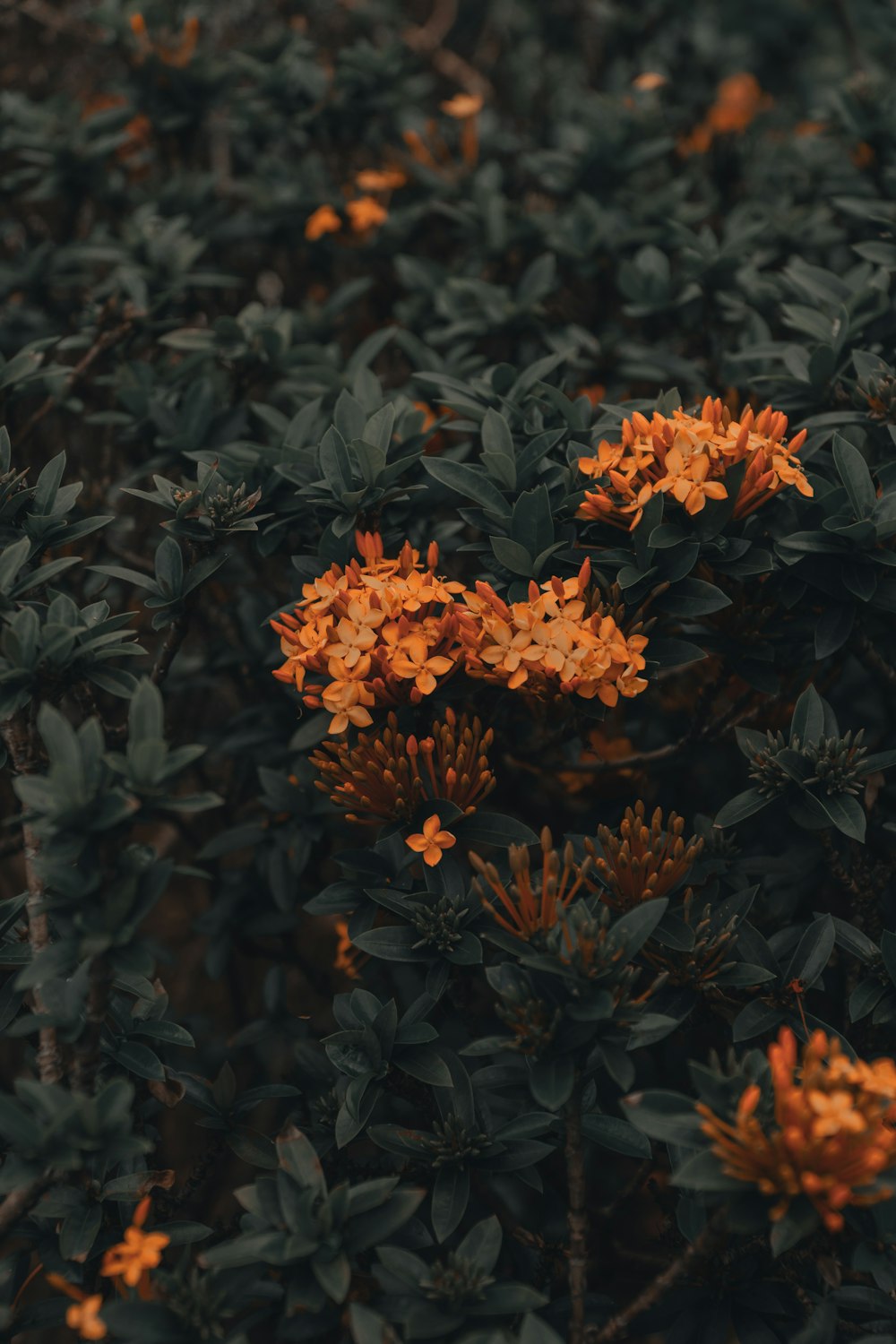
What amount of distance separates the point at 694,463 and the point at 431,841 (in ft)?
2.30

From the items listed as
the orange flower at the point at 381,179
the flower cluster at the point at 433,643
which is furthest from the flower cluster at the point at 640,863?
the orange flower at the point at 381,179

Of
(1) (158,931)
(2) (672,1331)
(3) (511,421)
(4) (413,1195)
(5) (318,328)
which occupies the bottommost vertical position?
(1) (158,931)

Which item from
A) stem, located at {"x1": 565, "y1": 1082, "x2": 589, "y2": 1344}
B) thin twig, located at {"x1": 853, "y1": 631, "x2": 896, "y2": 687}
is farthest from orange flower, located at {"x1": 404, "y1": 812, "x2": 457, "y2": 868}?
thin twig, located at {"x1": 853, "y1": 631, "x2": 896, "y2": 687}

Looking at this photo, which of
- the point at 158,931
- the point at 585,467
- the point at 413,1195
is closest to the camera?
the point at 413,1195

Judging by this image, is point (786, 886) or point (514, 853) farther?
point (786, 886)

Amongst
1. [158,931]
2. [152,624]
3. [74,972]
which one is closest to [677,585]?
[152,624]

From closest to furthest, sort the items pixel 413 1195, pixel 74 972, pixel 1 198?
pixel 413 1195 → pixel 74 972 → pixel 1 198

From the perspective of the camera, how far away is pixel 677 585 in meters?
1.77

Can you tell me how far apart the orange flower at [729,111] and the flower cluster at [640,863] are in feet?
8.64

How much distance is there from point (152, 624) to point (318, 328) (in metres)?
1.32

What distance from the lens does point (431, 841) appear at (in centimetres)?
168

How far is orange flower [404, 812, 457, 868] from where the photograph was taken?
65.6 inches

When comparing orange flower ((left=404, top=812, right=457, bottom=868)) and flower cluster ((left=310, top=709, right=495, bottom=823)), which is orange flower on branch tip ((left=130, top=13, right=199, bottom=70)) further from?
orange flower ((left=404, top=812, right=457, bottom=868))

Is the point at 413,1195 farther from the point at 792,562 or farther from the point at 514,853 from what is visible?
the point at 792,562
